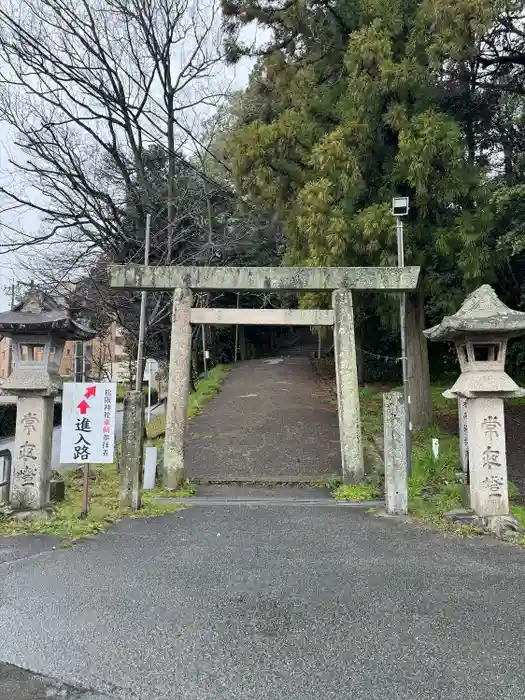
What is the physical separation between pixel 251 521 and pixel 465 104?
975cm

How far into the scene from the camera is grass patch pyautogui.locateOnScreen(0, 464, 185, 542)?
5.59 m

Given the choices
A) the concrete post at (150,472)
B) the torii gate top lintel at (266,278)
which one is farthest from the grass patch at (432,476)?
the concrete post at (150,472)

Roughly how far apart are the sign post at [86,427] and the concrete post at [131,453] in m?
0.31

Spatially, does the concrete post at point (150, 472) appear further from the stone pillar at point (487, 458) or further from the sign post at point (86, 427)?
the stone pillar at point (487, 458)

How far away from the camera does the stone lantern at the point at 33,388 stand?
6.03 metres

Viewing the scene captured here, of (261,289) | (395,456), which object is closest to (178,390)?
(261,289)

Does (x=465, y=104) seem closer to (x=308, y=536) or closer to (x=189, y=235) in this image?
(x=189, y=235)

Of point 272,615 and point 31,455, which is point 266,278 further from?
point 272,615

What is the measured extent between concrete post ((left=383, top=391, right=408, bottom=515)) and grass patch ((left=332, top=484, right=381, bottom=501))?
704 mm

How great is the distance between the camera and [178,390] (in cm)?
780

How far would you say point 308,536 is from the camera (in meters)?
5.39

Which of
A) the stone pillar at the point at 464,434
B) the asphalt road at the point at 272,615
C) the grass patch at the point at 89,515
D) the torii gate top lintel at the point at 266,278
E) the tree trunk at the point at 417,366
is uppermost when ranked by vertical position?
the torii gate top lintel at the point at 266,278

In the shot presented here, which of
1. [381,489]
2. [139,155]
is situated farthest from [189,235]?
[381,489]

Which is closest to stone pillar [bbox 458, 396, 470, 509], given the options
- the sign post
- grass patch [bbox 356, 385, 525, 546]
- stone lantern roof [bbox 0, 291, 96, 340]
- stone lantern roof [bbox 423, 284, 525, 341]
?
grass patch [bbox 356, 385, 525, 546]
